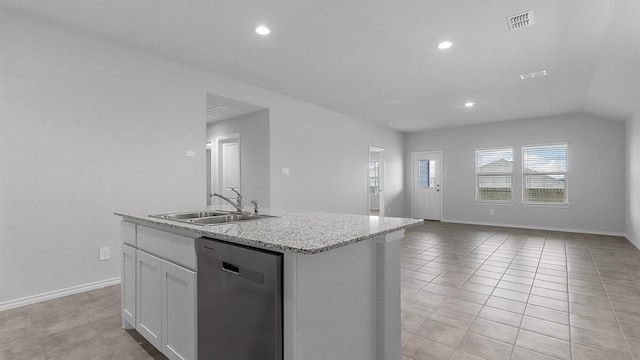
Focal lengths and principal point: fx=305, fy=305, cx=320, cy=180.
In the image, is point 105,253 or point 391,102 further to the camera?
point 391,102

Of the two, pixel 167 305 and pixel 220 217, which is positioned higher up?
pixel 220 217

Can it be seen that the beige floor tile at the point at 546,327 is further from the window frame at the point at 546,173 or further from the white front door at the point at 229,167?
the window frame at the point at 546,173

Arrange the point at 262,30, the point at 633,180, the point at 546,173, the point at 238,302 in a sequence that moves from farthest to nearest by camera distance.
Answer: the point at 546,173, the point at 633,180, the point at 262,30, the point at 238,302

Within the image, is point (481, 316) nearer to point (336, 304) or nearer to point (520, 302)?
point (520, 302)

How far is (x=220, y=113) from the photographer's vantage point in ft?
18.7

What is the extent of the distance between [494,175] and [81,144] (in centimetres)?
815

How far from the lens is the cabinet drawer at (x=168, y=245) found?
5.24 feet

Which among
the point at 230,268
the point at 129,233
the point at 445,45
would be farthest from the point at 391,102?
the point at 230,268

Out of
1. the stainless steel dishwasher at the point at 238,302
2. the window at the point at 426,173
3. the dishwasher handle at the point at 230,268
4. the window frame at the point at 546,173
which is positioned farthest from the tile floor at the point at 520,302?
the window at the point at 426,173

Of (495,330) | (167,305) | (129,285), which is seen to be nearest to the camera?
(167,305)

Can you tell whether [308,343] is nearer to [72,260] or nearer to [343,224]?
[343,224]

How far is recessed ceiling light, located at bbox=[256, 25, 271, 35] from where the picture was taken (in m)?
2.98

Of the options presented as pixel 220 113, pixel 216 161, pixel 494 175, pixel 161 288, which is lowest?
pixel 161 288

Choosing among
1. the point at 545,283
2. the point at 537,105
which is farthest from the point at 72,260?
the point at 537,105
